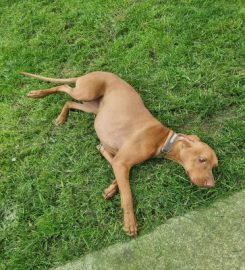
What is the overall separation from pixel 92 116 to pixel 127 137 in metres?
0.84

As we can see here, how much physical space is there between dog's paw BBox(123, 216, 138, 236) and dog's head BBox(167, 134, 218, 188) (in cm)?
69

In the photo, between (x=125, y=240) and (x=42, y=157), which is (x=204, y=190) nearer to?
(x=125, y=240)

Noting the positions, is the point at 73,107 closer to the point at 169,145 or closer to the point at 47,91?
the point at 47,91

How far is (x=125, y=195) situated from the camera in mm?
4621

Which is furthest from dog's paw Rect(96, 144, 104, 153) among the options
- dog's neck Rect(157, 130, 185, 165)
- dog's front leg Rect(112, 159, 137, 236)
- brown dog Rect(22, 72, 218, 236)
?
dog's neck Rect(157, 130, 185, 165)

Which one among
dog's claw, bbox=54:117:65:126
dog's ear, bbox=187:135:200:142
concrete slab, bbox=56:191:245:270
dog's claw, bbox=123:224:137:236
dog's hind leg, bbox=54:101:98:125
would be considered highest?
dog's ear, bbox=187:135:200:142

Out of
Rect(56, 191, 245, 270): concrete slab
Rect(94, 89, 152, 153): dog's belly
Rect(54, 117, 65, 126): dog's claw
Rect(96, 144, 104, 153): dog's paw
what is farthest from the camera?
Rect(54, 117, 65, 126): dog's claw

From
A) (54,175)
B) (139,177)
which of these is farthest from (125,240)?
(54,175)

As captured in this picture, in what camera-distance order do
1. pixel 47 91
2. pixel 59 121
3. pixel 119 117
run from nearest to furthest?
pixel 119 117, pixel 59 121, pixel 47 91

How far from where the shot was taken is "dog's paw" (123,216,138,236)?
4.47 meters

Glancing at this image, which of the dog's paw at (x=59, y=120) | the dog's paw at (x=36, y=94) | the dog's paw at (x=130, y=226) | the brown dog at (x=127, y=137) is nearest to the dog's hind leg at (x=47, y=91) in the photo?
the dog's paw at (x=36, y=94)

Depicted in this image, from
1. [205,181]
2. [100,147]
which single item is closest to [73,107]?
[100,147]

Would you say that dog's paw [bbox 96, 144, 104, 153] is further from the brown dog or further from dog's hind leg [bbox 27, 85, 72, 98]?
dog's hind leg [bbox 27, 85, 72, 98]

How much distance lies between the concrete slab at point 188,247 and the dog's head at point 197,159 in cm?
31
